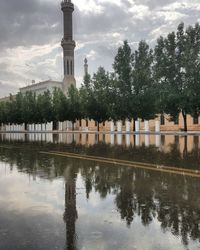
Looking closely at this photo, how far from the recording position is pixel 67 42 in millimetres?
88188

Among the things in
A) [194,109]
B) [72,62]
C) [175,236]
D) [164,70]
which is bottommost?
[175,236]

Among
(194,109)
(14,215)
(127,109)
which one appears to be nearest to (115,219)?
(14,215)

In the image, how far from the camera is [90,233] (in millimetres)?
5062

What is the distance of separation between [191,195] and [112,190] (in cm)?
178

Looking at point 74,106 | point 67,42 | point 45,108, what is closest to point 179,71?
point 74,106

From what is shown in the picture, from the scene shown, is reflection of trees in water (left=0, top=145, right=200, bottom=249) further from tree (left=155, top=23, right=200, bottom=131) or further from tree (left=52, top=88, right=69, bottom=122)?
tree (left=52, top=88, right=69, bottom=122)

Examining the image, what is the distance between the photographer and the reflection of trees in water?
5.63 m

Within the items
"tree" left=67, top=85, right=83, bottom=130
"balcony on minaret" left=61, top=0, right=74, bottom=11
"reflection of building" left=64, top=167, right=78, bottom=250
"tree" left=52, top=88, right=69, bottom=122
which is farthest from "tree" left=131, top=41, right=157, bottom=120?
"balcony on minaret" left=61, top=0, right=74, bottom=11

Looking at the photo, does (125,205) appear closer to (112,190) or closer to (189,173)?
(112,190)

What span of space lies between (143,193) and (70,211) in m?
1.99

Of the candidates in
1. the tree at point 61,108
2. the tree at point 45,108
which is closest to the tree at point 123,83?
the tree at point 61,108

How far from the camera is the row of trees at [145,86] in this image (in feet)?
124

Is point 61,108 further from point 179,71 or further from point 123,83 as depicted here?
point 179,71

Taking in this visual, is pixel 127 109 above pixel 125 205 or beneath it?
above
